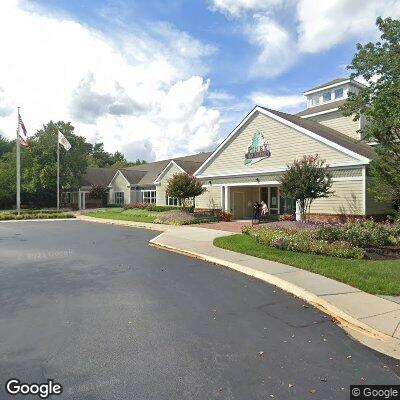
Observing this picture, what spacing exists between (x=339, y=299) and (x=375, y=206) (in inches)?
573

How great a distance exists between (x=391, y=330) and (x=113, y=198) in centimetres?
4761

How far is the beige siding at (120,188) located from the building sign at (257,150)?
24.0 meters

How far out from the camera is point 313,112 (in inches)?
1201

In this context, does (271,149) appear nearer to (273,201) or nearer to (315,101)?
(273,201)

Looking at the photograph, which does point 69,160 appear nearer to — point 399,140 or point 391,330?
point 399,140

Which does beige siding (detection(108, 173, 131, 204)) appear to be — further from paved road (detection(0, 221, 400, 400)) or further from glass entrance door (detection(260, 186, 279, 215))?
paved road (detection(0, 221, 400, 400))

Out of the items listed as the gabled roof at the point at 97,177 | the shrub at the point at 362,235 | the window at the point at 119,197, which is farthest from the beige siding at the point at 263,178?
the gabled roof at the point at 97,177

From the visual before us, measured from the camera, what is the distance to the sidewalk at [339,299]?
18.5ft

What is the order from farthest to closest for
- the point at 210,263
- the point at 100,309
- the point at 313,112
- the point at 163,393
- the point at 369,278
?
the point at 313,112 → the point at 210,263 → the point at 369,278 → the point at 100,309 → the point at 163,393

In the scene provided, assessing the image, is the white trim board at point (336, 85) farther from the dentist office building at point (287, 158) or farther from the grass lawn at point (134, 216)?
the grass lawn at point (134, 216)

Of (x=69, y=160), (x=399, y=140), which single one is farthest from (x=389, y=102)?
(x=69, y=160)

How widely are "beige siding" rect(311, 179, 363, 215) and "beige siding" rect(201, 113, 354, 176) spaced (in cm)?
139

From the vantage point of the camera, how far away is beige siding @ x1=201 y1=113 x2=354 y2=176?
2155 cm

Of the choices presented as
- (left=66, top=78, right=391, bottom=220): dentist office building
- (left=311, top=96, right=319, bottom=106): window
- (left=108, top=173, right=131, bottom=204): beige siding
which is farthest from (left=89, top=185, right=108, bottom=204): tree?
(left=311, top=96, right=319, bottom=106): window
